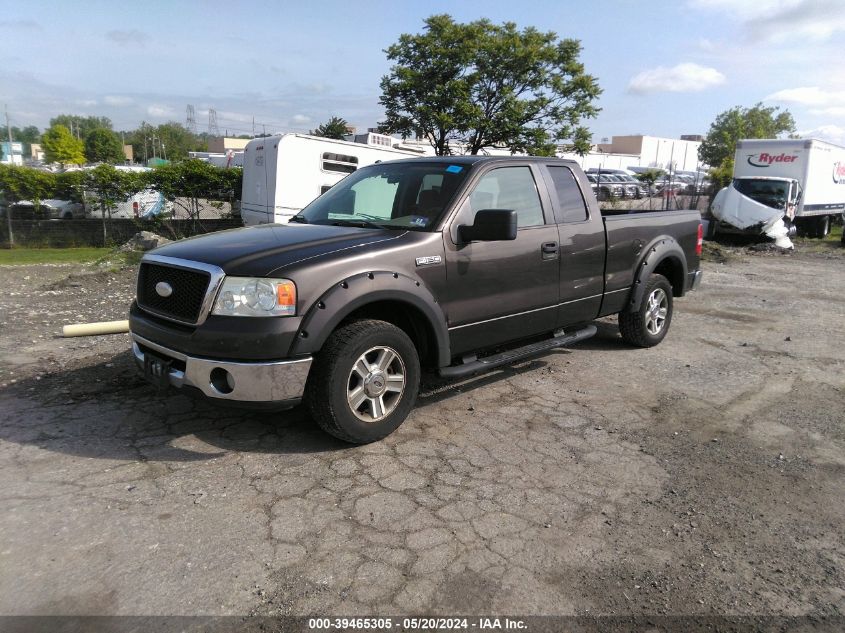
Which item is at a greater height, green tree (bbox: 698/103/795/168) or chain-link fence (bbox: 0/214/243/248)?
green tree (bbox: 698/103/795/168)

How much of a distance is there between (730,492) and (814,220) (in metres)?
24.0

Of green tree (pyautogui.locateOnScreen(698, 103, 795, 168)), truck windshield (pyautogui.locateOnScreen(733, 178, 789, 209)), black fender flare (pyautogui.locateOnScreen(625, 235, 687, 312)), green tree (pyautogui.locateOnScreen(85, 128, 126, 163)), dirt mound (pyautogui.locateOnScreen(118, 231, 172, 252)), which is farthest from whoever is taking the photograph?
green tree (pyautogui.locateOnScreen(85, 128, 126, 163))

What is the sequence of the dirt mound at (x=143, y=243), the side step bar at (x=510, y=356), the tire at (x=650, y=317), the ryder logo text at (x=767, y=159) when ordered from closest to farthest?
the side step bar at (x=510, y=356) < the tire at (x=650, y=317) < the dirt mound at (x=143, y=243) < the ryder logo text at (x=767, y=159)

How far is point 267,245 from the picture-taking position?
390 cm

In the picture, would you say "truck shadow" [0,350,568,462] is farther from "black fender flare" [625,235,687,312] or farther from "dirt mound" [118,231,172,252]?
"dirt mound" [118,231,172,252]

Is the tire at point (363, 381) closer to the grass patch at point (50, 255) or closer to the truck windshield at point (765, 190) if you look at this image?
the grass patch at point (50, 255)

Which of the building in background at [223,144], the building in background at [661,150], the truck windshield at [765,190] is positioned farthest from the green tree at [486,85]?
the building in background at [223,144]

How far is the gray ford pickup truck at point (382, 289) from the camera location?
354 centimetres

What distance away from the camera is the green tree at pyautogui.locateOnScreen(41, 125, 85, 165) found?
60.8m

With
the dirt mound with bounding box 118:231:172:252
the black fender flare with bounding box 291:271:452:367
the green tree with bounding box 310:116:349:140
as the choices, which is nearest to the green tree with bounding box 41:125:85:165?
the green tree with bounding box 310:116:349:140

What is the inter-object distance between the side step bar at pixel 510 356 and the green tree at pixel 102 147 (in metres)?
84.0

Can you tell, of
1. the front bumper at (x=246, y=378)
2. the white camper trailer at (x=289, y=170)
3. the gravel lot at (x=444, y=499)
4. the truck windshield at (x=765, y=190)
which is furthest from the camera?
the truck windshield at (x=765, y=190)

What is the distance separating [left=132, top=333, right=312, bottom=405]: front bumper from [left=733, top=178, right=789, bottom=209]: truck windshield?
1969 cm

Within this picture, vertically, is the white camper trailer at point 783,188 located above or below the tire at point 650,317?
above
